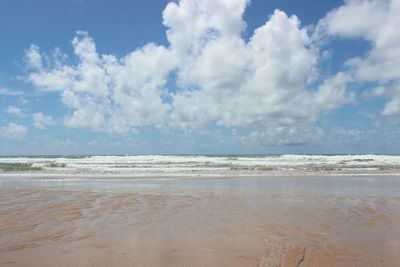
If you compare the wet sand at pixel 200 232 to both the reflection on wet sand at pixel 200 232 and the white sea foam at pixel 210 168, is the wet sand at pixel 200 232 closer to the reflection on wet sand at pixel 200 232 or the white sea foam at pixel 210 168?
the reflection on wet sand at pixel 200 232

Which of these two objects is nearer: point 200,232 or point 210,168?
point 200,232

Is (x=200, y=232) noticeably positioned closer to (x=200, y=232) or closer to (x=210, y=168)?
(x=200, y=232)

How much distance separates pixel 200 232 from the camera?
7.42 m

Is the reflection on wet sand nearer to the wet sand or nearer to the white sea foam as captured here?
the wet sand

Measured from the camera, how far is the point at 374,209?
34.3 ft

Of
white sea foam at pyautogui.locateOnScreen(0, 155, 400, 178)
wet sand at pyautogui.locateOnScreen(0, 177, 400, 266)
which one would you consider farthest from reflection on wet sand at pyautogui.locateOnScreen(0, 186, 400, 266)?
white sea foam at pyautogui.locateOnScreen(0, 155, 400, 178)

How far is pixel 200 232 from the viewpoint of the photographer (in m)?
7.42

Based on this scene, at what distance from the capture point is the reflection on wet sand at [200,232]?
5.61 m

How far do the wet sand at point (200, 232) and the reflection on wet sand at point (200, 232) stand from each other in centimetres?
2

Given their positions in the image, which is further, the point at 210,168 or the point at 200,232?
the point at 210,168

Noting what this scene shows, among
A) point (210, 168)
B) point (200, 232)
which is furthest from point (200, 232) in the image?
point (210, 168)

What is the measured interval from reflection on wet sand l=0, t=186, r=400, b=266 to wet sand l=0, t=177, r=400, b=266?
2cm

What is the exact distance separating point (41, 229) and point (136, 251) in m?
3.52

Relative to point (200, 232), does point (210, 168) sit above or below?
above
